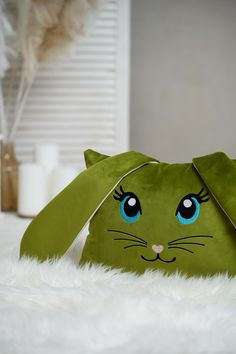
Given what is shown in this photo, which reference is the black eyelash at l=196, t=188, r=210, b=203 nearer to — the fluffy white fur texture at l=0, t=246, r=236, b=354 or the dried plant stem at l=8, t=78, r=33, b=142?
the fluffy white fur texture at l=0, t=246, r=236, b=354

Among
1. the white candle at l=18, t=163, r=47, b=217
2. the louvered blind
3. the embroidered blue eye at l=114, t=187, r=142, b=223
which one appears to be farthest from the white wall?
the embroidered blue eye at l=114, t=187, r=142, b=223

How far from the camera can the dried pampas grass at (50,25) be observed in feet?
4.43

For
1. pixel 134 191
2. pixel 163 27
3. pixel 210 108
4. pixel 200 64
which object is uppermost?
pixel 163 27

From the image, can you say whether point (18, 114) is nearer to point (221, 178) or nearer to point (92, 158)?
point (92, 158)

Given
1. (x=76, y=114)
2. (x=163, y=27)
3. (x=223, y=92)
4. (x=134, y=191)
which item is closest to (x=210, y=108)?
(x=223, y=92)

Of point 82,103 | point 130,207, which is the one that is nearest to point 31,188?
point 82,103

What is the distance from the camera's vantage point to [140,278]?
0.64 m

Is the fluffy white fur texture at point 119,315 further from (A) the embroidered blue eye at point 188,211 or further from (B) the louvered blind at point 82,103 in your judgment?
(B) the louvered blind at point 82,103

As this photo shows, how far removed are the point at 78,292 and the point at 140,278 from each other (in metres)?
0.10

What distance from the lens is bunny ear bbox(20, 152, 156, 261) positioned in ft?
2.29

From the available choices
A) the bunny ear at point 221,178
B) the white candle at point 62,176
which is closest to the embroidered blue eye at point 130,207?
the bunny ear at point 221,178

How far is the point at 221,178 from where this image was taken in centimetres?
66

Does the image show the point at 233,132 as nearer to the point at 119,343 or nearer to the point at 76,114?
the point at 76,114

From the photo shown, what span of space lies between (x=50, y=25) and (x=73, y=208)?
32.8 inches
